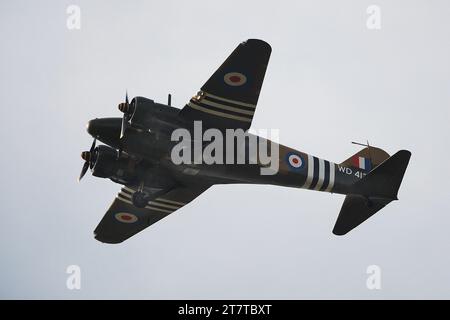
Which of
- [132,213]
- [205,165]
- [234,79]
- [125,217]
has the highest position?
[234,79]

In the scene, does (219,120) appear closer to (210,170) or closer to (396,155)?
(210,170)

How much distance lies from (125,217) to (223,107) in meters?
8.10

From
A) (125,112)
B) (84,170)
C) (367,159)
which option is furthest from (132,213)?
(367,159)

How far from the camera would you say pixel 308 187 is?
3194 centimetres

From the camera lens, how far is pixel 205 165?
30219mm

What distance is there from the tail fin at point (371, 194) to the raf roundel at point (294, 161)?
8.26ft

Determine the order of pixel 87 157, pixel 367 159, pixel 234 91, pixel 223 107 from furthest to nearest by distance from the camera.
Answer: pixel 367 159
pixel 87 157
pixel 223 107
pixel 234 91

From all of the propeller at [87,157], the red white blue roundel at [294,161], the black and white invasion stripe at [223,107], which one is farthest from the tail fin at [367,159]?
the propeller at [87,157]

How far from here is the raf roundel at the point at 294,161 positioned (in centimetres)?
3125

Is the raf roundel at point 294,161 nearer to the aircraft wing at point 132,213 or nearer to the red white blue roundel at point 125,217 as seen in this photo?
the aircraft wing at point 132,213

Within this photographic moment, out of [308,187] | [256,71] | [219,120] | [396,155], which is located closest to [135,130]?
[219,120]

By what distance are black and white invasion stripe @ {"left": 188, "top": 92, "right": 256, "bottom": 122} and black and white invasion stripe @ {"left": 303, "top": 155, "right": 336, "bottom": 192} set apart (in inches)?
153

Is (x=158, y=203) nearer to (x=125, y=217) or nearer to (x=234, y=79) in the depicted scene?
(x=125, y=217)

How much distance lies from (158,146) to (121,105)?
6.79 feet
